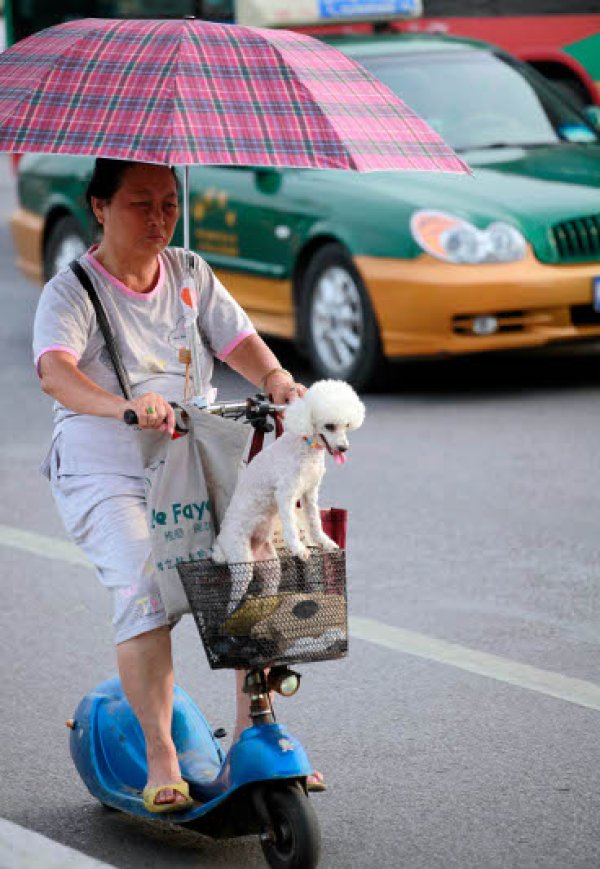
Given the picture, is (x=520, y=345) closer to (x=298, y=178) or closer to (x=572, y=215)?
(x=572, y=215)

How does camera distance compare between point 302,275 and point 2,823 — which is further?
point 302,275

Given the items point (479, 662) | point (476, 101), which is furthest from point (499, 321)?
point (479, 662)

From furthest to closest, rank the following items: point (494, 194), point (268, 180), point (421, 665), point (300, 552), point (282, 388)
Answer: point (268, 180) < point (494, 194) < point (421, 665) < point (282, 388) < point (300, 552)

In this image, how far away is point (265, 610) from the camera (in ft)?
13.2

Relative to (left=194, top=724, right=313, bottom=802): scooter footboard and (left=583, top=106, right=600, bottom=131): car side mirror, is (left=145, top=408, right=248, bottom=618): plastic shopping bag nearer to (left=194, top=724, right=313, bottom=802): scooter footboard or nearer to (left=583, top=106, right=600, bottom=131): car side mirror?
(left=194, top=724, right=313, bottom=802): scooter footboard

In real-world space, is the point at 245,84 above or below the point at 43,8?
above

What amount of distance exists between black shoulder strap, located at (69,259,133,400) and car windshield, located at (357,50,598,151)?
272 inches

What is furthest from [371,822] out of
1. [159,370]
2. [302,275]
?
[302,275]

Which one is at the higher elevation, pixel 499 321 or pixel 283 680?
pixel 283 680

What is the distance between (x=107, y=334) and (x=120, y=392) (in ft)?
0.48

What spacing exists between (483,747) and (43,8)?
1717 centimetres

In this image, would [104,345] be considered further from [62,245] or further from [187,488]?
[62,245]

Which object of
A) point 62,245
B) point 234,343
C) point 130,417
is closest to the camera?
point 130,417

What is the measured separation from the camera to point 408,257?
998 centimetres
